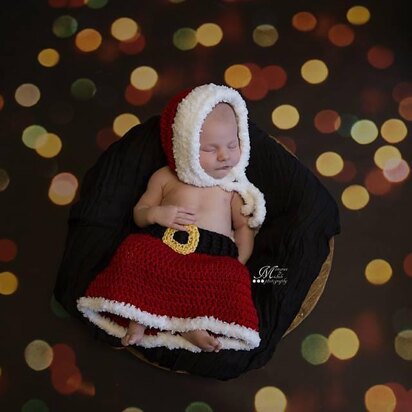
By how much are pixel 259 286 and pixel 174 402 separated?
0.32 meters

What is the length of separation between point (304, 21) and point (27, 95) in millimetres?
779

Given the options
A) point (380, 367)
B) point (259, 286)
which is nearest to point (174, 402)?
point (259, 286)

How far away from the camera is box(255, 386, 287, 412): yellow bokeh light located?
4.52 ft

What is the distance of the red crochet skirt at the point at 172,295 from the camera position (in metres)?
1.19

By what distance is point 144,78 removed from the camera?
171 centimetres

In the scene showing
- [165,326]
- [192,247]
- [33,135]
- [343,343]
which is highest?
[33,135]

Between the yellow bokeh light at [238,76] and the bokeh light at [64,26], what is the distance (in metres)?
0.45

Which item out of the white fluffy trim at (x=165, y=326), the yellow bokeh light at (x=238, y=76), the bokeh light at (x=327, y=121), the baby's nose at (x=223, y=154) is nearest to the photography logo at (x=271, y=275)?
the white fluffy trim at (x=165, y=326)

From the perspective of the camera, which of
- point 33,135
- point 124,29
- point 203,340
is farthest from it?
point 124,29

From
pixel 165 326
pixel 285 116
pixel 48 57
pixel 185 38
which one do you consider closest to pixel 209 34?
pixel 185 38

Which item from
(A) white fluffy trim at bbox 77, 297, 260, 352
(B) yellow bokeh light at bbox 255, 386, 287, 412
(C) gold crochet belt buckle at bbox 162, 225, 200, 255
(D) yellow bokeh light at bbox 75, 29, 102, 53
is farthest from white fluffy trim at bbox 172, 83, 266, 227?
(D) yellow bokeh light at bbox 75, 29, 102, 53

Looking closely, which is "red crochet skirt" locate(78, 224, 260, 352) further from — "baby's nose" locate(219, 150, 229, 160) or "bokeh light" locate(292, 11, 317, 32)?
"bokeh light" locate(292, 11, 317, 32)

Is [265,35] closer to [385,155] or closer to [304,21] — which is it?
[304,21]

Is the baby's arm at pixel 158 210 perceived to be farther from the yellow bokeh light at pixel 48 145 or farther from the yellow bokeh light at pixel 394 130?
the yellow bokeh light at pixel 394 130
